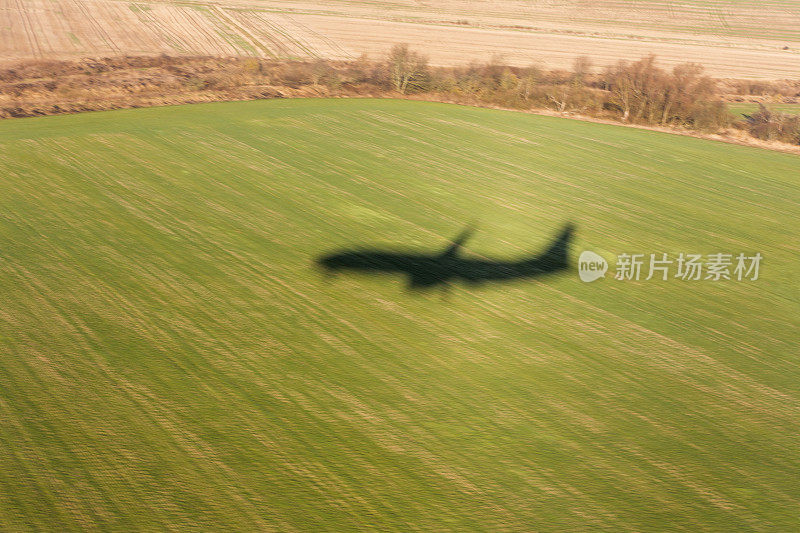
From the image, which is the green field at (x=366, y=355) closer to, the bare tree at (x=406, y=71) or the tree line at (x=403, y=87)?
the tree line at (x=403, y=87)

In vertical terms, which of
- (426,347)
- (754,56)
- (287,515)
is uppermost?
(754,56)

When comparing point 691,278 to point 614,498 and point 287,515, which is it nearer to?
point 614,498

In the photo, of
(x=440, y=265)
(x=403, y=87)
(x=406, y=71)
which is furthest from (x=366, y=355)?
(x=406, y=71)

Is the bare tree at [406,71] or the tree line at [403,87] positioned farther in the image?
the bare tree at [406,71]

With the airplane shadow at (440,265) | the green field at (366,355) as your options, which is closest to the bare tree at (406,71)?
the green field at (366,355)

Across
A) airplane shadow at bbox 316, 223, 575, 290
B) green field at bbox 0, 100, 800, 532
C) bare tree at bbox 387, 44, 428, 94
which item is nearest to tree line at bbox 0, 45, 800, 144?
bare tree at bbox 387, 44, 428, 94

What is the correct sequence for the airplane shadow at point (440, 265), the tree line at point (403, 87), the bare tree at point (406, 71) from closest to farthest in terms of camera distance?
the airplane shadow at point (440, 265), the tree line at point (403, 87), the bare tree at point (406, 71)

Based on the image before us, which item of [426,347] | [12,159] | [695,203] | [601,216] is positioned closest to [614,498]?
[426,347]
